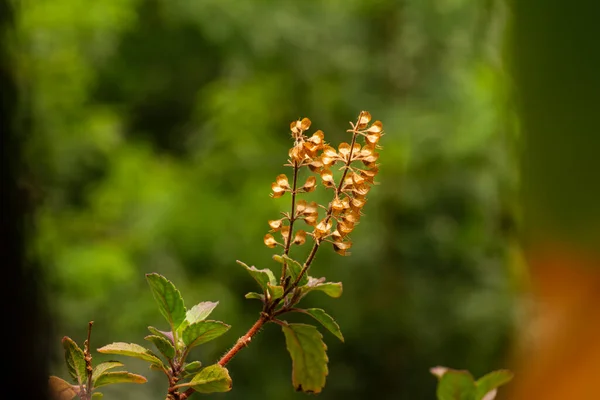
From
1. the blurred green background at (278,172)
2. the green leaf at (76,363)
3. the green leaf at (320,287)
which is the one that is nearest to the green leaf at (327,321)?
the green leaf at (320,287)

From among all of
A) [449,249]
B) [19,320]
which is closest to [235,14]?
[449,249]

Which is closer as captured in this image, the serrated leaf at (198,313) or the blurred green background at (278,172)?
the serrated leaf at (198,313)

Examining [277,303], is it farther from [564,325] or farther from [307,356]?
[564,325]

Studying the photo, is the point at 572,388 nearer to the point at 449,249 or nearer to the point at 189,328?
the point at 189,328

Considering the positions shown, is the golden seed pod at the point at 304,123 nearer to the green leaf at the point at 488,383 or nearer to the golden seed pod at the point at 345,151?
the golden seed pod at the point at 345,151

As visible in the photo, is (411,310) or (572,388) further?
(411,310)

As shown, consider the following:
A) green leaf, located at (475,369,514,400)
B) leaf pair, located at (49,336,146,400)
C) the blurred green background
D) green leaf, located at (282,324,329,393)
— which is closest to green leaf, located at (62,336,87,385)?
leaf pair, located at (49,336,146,400)

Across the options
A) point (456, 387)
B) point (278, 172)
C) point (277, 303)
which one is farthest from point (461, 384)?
point (278, 172)

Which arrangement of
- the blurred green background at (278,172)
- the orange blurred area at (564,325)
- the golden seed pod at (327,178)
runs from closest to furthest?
the orange blurred area at (564,325) < the golden seed pod at (327,178) < the blurred green background at (278,172)
